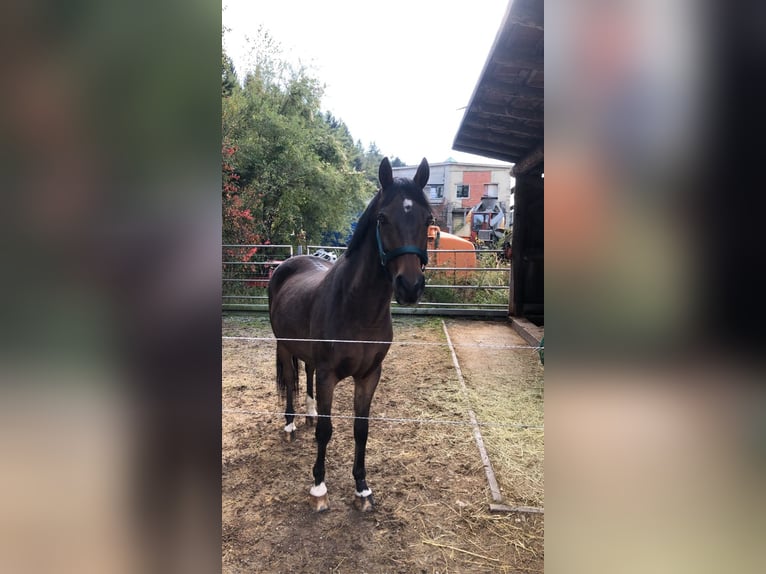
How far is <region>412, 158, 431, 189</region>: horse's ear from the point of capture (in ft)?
3.89

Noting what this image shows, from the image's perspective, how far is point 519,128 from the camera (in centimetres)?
122

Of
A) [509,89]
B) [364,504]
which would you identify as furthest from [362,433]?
[509,89]

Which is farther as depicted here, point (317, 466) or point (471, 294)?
point (317, 466)

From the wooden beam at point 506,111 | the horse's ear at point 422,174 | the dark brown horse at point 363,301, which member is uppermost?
the wooden beam at point 506,111

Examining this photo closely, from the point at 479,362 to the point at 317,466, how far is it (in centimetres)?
139

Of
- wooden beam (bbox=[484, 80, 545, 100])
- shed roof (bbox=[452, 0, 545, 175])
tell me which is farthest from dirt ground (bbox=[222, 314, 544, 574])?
wooden beam (bbox=[484, 80, 545, 100])

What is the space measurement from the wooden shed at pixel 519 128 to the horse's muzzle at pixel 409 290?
1.21 feet

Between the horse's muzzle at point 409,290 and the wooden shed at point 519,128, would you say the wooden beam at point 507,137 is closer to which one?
the wooden shed at point 519,128

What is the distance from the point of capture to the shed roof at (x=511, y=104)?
106cm

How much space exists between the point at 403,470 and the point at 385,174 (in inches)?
59.7

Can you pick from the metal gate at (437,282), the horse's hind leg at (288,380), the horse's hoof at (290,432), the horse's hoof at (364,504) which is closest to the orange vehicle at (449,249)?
the metal gate at (437,282)
